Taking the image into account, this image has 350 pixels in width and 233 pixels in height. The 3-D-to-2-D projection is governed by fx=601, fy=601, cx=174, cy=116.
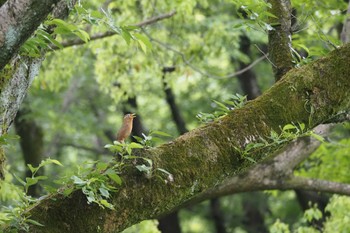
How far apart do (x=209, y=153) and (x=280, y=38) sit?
49.8 inches

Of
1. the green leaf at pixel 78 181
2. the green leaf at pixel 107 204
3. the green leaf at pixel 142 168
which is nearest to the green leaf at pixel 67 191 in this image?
the green leaf at pixel 78 181

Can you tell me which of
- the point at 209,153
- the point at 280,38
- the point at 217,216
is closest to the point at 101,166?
the point at 209,153

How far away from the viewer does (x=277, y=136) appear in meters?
3.02

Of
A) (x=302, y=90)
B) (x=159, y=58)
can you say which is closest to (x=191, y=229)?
(x=159, y=58)

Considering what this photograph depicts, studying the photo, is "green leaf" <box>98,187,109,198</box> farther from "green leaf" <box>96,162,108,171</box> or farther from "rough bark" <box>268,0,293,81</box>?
"rough bark" <box>268,0,293,81</box>

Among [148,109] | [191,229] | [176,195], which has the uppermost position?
[176,195]

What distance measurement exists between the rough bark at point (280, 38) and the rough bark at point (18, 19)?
6.43 feet

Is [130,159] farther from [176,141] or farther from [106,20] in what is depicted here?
[106,20]

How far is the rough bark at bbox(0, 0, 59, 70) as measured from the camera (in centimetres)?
211

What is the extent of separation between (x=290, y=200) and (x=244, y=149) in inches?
537

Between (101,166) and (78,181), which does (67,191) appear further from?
(101,166)

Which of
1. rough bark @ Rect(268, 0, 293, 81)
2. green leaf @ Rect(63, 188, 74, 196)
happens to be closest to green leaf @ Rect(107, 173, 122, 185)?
green leaf @ Rect(63, 188, 74, 196)

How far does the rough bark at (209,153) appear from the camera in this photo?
106 inches

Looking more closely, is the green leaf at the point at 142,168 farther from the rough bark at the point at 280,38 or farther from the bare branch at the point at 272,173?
the bare branch at the point at 272,173
